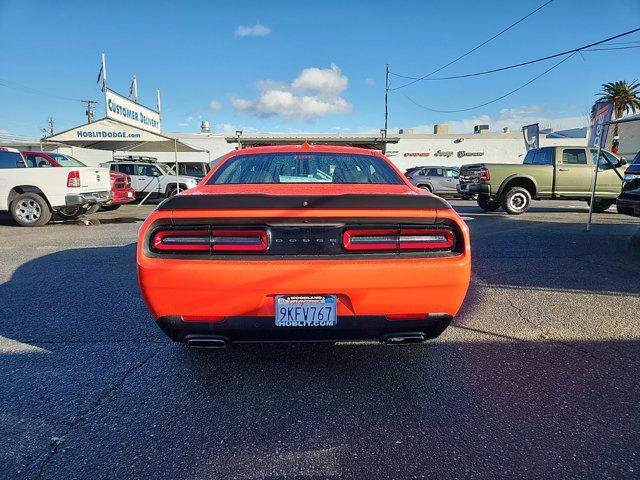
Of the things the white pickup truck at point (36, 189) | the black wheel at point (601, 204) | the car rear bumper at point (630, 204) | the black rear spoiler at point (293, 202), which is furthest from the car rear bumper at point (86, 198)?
the black wheel at point (601, 204)

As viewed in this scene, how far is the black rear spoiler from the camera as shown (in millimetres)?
2049

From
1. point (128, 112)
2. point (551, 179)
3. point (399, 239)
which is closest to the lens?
point (399, 239)

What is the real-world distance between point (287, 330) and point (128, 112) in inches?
610

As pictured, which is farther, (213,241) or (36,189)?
(36,189)

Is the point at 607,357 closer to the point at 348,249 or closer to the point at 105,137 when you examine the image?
the point at 348,249

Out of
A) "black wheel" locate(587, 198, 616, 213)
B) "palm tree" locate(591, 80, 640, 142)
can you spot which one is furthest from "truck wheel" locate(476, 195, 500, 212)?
"palm tree" locate(591, 80, 640, 142)

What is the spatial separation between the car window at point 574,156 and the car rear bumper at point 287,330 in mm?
11150

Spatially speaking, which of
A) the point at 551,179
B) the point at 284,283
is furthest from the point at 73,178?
the point at 551,179

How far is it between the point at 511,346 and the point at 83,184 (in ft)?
30.6

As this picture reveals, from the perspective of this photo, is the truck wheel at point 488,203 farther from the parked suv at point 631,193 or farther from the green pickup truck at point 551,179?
the parked suv at point 631,193

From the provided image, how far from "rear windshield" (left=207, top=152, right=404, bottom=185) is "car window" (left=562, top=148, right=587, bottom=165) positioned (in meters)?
10.1

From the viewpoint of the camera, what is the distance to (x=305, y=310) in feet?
6.63

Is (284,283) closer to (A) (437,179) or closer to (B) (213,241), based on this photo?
Answer: (B) (213,241)

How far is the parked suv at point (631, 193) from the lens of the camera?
6.04m
